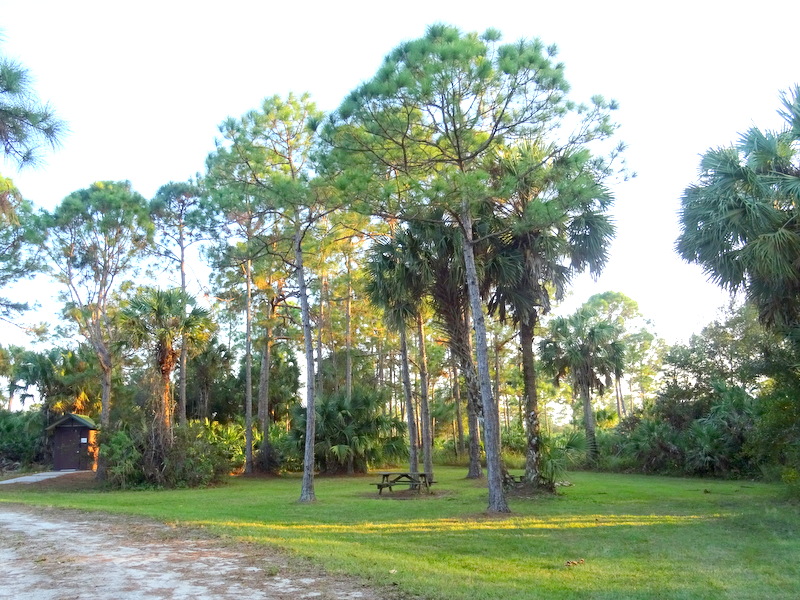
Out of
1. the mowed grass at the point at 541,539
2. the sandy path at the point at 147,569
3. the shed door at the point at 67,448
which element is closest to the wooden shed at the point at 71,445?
the shed door at the point at 67,448

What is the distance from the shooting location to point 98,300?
2786cm

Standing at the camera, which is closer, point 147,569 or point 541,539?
point 147,569

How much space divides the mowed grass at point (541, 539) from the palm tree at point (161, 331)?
595 centimetres

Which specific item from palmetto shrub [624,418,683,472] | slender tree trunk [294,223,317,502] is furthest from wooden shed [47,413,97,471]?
palmetto shrub [624,418,683,472]

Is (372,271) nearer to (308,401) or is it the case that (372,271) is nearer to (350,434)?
(308,401)

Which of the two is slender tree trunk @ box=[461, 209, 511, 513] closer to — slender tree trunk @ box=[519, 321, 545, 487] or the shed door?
slender tree trunk @ box=[519, 321, 545, 487]

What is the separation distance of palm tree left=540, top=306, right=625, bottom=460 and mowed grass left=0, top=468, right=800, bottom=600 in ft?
44.6

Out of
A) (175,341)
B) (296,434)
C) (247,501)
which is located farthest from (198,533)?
(296,434)

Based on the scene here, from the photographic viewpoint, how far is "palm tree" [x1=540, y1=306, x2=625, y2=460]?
1208 inches

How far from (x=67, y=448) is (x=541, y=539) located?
27.8m

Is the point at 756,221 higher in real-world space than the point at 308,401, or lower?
higher

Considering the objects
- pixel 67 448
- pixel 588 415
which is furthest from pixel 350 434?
pixel 67 448

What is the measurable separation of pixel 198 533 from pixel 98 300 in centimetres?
2123

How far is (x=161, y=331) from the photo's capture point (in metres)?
22.6
